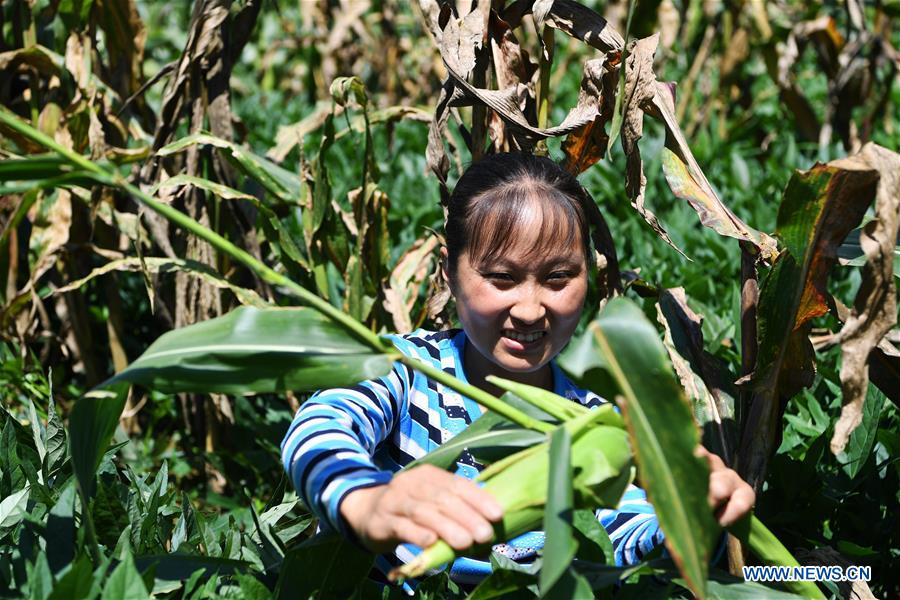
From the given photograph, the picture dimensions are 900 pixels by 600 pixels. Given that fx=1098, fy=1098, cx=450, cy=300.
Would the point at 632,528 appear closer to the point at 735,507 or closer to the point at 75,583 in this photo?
the point at 735,507

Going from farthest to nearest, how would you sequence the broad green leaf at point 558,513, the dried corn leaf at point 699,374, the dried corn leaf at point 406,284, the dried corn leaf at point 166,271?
the dried corn leaf at point 406,284 → the dried corn leaf at point 166,271 → the dried corn leaf at point 699,374 → the broad green leaf at point 558,513

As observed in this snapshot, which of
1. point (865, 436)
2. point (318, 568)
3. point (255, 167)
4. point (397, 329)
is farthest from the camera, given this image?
point (397, 329)

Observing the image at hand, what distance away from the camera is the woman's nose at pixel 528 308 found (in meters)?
1.73

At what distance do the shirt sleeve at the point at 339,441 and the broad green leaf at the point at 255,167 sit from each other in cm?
86

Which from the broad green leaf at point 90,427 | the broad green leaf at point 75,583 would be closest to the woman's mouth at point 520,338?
the broad green leaf at point 90,427

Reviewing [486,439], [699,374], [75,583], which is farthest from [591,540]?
[75,583]

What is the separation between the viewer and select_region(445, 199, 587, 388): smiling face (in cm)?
175

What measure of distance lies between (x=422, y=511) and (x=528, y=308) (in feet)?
1.98

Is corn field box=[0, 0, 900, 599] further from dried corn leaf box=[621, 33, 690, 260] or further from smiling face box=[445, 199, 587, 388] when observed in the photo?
smiling face box=[445, 199, 587, 388]

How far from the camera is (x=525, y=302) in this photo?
5.71 ft

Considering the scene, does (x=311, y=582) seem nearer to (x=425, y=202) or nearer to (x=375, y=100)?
(x=425, y=202)

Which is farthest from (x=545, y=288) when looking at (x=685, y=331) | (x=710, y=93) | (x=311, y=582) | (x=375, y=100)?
(x=375, y=100)

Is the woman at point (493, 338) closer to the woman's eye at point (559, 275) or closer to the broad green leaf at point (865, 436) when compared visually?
the woman's eye at point (559, 275)

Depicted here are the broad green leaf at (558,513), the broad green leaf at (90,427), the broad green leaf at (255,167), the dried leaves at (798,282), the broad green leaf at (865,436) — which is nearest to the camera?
the broad green leaf at (558,513)
